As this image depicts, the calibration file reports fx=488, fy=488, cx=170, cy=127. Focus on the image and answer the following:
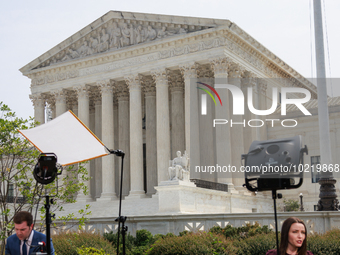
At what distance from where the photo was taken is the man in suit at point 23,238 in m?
8.08

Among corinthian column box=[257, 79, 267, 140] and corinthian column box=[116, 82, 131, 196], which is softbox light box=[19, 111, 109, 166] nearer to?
corinthian column box=[257, 79, 267, 140]

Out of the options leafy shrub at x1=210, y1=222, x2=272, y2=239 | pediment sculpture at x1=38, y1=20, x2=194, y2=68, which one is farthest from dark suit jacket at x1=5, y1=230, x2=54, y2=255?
pediment sculpture at x1=38, y1=20, x2=194, y2=68

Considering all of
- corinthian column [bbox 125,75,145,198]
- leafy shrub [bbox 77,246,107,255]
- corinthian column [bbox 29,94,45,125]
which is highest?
corinthian column [bbox 29,94,45,125]

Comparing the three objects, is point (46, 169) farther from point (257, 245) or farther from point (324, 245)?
point (324, 245)

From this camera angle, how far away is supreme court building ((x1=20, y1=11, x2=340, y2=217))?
1683 inches

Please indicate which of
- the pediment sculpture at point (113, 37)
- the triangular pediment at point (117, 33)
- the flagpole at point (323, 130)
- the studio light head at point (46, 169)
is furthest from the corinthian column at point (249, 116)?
the studio light head at point (46, 169)

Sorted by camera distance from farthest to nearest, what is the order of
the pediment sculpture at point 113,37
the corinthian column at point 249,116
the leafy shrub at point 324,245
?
the pediment sculpture at point 113,37, the corinthian column at point 249,116, the leafy shrub at point 324,245

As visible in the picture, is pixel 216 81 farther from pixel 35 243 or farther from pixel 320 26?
pixel 35 243

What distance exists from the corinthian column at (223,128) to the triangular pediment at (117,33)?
3488 millimetres

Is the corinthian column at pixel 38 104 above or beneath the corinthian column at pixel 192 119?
above

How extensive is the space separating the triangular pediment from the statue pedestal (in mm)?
15978

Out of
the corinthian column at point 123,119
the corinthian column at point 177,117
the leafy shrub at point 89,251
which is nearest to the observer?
the leafy shrub at point 89,251

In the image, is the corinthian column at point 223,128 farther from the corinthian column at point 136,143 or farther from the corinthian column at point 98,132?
the corinthian column at point 98,132

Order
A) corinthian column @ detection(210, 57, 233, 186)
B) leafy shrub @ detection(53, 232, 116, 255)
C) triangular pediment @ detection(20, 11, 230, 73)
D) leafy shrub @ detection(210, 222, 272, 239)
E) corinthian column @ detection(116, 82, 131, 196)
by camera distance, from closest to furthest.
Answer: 1. leafy shrub @ detection(53, 232, 116, 255)
2. leafy shrub @ detection(210, 222, 272, 239)
3. corinthian column @ detection(210, 57, 233, 186)
4. triangular pediment @ detection(20, 11, 230, 73)
5. corinthian column @ detection(116, 82, 131, 196)
